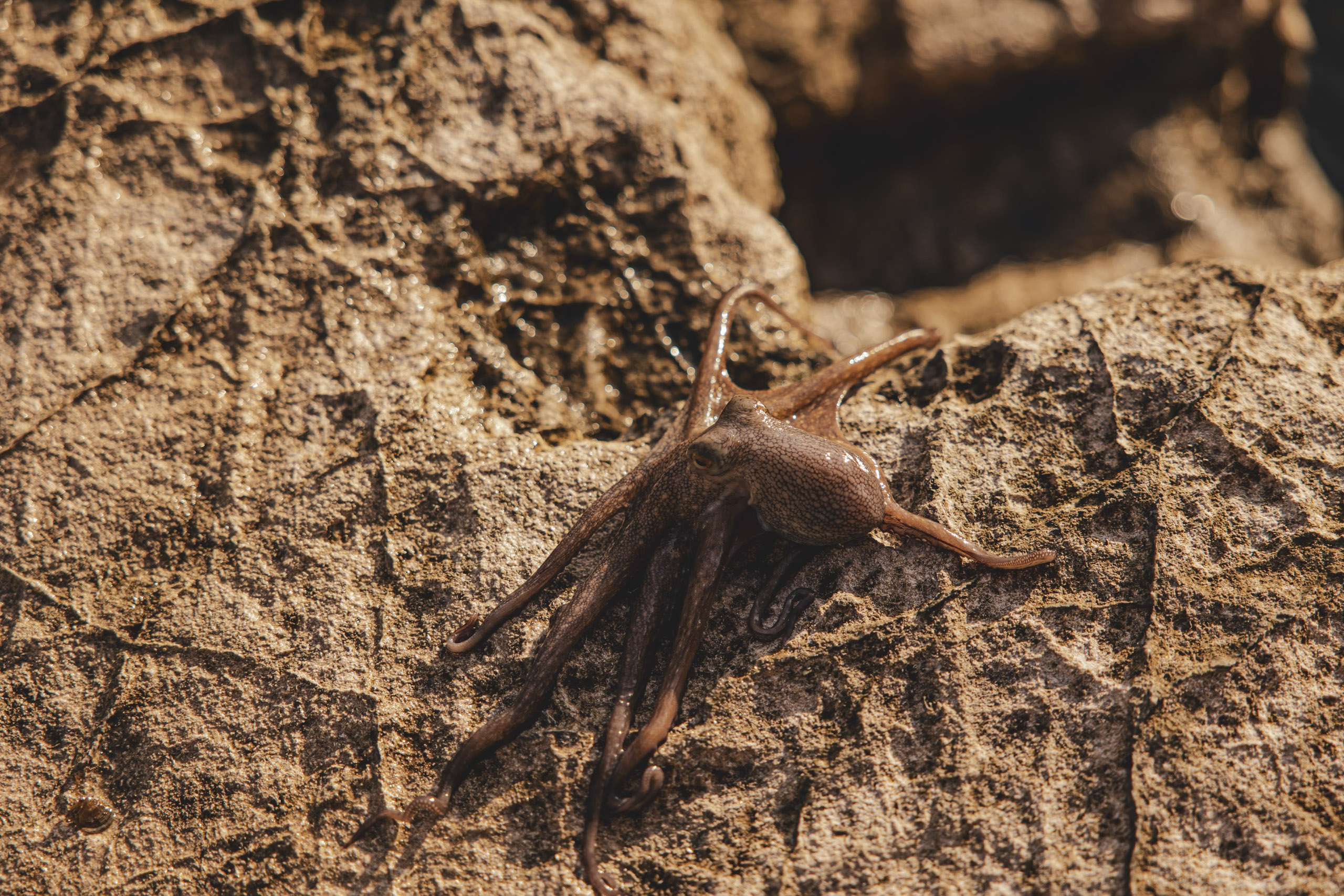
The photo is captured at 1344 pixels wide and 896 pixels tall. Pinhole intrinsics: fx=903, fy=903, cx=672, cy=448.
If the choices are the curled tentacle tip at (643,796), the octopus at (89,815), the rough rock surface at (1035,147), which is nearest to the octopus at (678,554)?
the curled tentacle tip at (643,796)

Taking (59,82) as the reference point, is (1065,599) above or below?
below

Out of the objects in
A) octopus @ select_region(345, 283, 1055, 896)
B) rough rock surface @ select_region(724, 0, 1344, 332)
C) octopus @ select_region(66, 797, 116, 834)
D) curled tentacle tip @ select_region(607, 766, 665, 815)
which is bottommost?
octopus @ select_region(66, 797, 116, 834)

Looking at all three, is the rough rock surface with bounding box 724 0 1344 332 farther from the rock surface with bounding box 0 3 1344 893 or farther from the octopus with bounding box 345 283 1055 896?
the octopus with bounding box 345 283 1055 896

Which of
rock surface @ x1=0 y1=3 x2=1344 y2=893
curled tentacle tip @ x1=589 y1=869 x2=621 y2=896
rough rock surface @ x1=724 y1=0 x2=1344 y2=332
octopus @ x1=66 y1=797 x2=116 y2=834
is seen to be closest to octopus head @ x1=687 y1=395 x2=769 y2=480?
rock surface @ x1=0 y1=3 x2=1344 y2=893

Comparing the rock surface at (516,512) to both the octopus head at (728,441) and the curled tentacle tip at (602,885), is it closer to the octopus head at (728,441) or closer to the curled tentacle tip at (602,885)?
the curled tentacle tip at (602,885)

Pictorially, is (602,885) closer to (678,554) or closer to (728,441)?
(678,554)

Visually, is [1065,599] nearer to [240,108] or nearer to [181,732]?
[181,732]

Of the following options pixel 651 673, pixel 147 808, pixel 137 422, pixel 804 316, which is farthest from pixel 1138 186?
pixel 147 808
